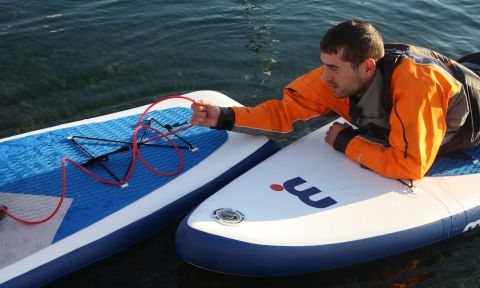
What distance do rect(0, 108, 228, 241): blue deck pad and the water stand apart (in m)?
0.37

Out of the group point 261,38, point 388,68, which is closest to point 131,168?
point 388,68

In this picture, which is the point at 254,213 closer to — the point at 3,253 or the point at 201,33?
the point at 3,253

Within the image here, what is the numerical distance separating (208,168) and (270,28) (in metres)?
3.58

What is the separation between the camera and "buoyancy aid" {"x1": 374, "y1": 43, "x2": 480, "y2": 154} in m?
3.15

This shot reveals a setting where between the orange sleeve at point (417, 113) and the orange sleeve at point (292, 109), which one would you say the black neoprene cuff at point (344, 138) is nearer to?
the orange sleeve at point (292, 109)

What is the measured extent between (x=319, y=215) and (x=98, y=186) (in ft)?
4.78

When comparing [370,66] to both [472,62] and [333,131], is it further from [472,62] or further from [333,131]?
[472,62]

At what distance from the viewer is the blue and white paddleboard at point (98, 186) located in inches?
117

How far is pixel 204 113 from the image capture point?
354cm

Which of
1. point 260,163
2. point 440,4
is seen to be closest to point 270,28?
point 440,4

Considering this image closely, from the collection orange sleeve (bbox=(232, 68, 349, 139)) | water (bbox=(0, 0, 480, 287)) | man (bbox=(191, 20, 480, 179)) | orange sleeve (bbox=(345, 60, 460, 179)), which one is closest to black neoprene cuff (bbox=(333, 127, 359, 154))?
man (bbox=(191, 20, 480, 179))

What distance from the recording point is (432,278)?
3.41 metres

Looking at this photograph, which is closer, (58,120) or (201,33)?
(58,120)

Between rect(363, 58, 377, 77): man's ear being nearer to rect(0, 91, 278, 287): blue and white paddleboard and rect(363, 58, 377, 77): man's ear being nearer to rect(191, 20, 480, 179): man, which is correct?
rect(191, 20, 480, 179): man
